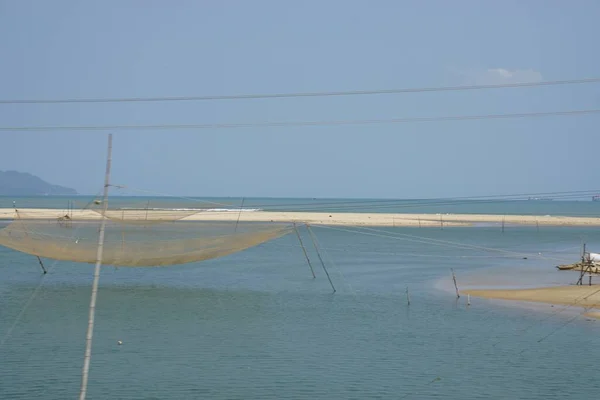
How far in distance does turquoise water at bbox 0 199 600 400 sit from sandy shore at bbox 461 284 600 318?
0.75 m

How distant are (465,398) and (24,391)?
6.60m

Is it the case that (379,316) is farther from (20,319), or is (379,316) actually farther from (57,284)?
(57,284)

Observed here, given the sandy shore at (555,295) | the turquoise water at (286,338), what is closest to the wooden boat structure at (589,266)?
the sandy shore at (555,295)

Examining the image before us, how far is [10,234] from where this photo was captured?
20.6 metres

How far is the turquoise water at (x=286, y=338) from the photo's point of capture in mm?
11891

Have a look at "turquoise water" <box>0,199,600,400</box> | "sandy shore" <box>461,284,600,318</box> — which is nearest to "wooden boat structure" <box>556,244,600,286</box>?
"sandy shore" <box>461,284,600,318</box>

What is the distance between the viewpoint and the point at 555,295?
20766mm

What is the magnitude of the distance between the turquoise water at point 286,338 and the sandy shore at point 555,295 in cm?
75

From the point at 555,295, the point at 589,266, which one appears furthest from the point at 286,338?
the point at 589,266

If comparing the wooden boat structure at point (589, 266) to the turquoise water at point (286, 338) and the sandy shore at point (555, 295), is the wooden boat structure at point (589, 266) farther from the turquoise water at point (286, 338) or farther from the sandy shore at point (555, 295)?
the turquoise water at point (286, 338)

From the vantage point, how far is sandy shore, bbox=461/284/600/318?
64.0 feet

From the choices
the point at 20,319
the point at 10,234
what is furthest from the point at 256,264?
the point at 20,319

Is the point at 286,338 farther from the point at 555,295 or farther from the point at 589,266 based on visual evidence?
the point at 589,266

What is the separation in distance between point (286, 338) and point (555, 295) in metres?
9.09
